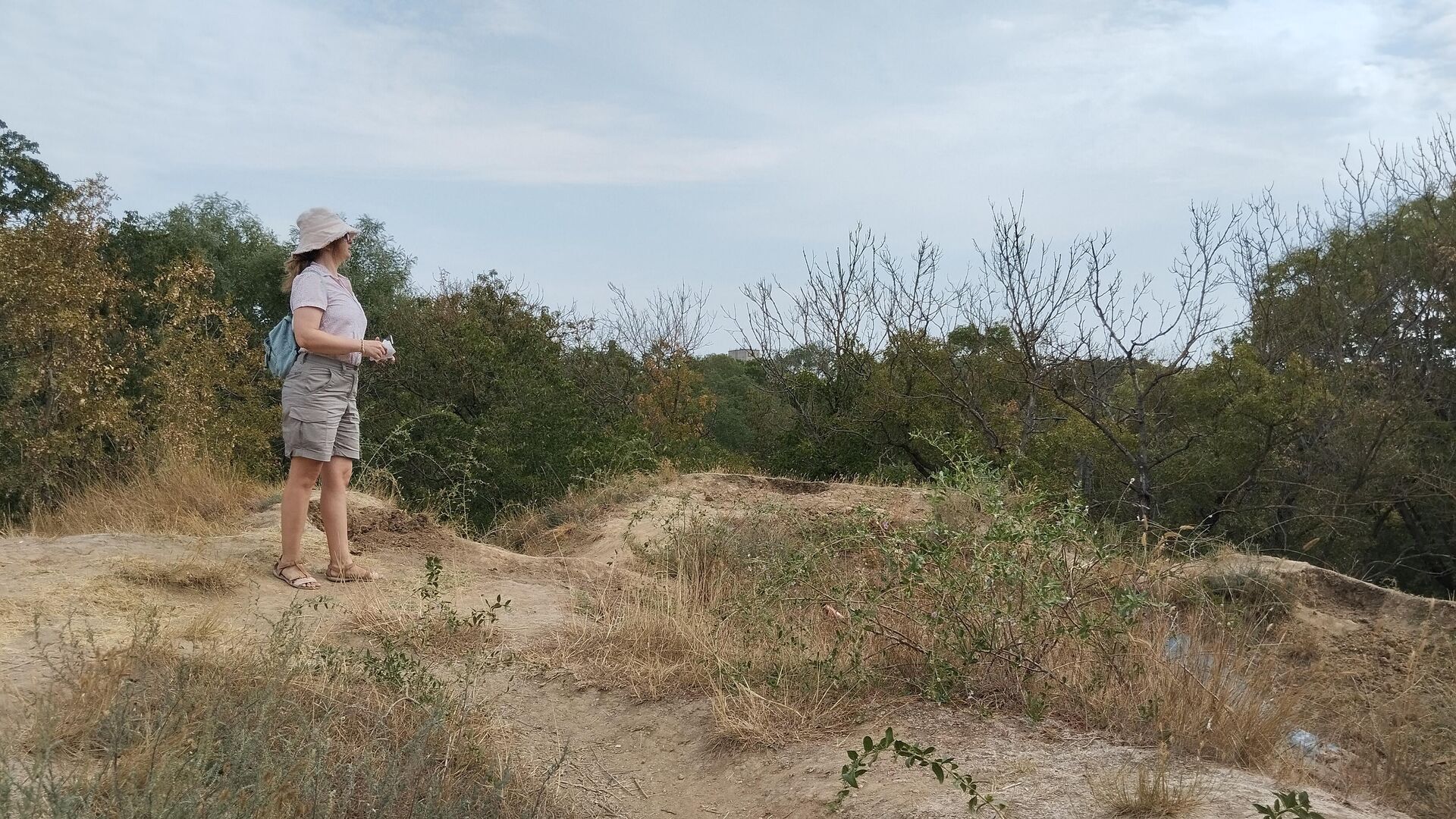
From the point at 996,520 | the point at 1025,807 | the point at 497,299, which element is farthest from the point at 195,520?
the point at 497,299

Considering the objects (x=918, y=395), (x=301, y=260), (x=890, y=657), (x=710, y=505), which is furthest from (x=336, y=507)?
(x=918, y=395)

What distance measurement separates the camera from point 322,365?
4.85 metres

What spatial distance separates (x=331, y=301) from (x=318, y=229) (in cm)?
34

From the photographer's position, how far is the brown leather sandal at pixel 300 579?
5164mm

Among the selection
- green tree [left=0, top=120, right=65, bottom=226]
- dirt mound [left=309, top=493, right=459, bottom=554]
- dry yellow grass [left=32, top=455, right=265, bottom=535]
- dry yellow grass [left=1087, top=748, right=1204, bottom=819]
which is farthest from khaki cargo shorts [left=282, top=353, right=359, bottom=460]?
green tree [left=0, top=120, right=65, bottom=226]

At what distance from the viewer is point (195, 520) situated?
6.36 m

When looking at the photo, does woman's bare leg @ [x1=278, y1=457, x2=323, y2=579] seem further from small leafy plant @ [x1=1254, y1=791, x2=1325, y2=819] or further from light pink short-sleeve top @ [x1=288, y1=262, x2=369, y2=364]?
small leafy plant @ [x1=1254, y1=791, x2=1325, y2=819]

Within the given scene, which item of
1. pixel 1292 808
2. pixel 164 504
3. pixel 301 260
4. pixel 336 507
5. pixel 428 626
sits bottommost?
pixel 428 626

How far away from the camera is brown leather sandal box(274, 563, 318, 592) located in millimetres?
5164

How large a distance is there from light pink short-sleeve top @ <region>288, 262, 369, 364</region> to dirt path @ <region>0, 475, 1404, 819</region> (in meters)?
1.25

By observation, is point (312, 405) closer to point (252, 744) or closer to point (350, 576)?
point (350, 576)

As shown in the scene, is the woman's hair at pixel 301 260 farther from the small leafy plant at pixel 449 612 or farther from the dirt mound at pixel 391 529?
the dirt mound at pixel 391 529

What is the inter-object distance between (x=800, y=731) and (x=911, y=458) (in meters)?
13.9

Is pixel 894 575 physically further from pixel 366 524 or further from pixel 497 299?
pixel 497 299
